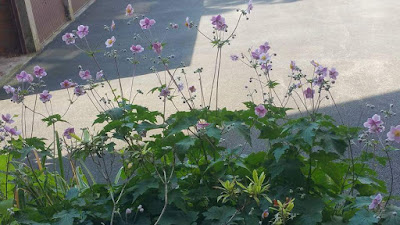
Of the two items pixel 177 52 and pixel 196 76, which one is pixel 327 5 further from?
pixel 196 76

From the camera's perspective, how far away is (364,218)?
2230mm

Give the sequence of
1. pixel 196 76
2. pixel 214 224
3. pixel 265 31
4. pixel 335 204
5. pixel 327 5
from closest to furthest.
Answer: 1. pixel 214 224
2. pixel 335 204
3. pixel 196 76
4. pixel 265 31
5. pixel 327 5

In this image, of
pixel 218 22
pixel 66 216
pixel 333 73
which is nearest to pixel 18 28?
pixel 218 22

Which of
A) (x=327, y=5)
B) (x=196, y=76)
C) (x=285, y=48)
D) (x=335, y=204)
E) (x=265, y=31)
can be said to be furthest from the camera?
(x=327, y=5)

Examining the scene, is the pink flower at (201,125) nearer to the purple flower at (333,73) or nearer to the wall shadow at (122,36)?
the purple flower at (333,73)

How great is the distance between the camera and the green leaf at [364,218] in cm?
221

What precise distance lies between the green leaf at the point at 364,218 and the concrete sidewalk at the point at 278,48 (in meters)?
2.97

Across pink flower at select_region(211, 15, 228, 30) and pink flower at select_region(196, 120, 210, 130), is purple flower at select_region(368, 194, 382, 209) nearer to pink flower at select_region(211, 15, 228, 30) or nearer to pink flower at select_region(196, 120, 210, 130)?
pink flower at select_region(196, 120, 210, 130)

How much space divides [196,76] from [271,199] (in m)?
6.53

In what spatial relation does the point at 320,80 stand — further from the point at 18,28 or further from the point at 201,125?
the point at 18,28

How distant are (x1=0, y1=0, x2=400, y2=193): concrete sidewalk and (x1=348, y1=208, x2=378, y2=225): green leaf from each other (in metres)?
2.97

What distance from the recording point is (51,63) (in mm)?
10461

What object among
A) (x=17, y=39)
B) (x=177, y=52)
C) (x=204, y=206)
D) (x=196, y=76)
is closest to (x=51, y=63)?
(x=17, y=39)

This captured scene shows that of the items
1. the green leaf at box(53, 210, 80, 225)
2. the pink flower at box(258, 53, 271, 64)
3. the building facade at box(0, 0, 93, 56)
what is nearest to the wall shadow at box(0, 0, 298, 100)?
the building facade at box(0, 0, 93, 56)
